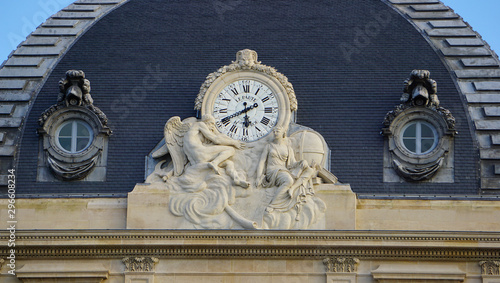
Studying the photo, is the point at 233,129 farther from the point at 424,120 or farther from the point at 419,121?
the point at 424,120

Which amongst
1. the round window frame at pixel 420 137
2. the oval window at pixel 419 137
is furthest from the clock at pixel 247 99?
the oval window at pixel 419 137

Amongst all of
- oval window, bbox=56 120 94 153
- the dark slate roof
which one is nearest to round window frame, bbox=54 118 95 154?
oval window, bbox=56 120 94 153

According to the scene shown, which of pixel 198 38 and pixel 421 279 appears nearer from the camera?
pixel 421 279

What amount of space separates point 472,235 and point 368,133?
5.29 meters

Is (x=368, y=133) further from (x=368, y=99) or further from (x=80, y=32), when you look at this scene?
(x=80, y=32)

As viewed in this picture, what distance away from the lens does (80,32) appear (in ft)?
204

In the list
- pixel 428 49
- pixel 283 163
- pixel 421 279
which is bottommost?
pixel 421 279

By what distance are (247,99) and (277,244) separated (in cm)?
537

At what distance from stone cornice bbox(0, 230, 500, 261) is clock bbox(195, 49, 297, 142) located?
389 cm

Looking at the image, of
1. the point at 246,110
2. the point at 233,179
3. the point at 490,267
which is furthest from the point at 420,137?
the point at 233,179

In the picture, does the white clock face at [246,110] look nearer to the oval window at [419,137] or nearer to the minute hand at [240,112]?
the minute hand at [240,112]

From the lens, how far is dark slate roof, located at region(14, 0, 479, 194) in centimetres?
5750

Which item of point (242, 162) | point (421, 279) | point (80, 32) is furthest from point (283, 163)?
point (80, 32)

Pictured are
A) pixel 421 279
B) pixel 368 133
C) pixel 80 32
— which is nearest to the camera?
pixel 421 279
